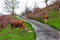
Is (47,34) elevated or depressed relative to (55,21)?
elevated

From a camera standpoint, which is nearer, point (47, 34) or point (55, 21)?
point (47, 34)

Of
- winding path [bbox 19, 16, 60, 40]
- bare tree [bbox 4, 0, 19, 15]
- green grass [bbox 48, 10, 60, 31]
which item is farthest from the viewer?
bare tree [bbox 4, 0, 19, 15]

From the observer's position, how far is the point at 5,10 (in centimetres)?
11300

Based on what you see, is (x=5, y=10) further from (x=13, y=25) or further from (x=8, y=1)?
(x=13, y=25)

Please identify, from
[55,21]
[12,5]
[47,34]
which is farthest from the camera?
[12,5]

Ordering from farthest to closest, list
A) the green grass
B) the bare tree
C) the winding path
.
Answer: the bare tree → the green grass → the winding path

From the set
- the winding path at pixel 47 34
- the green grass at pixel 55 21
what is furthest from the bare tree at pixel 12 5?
the winding path at pixel 47 34

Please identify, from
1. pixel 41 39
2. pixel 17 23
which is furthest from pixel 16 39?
pixel 17 23

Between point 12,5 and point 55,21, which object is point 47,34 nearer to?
point 55,21

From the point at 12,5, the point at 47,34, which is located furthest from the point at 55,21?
the point at 12,5

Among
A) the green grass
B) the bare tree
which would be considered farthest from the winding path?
the bare tree

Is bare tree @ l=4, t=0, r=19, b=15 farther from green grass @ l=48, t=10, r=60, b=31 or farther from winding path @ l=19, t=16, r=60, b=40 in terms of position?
winding path @ l=19, t=16, r=60, b=40

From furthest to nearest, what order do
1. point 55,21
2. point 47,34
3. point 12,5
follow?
point 12,5
point 55,21
point 47,34

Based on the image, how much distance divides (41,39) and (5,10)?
308 ft
